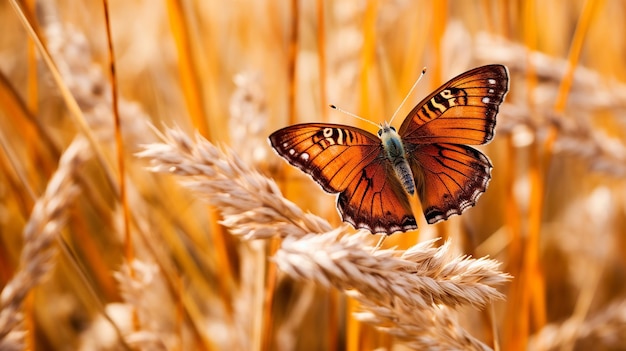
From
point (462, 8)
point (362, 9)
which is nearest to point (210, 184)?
point (362, 9)

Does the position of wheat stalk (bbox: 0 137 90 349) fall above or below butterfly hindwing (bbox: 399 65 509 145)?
below

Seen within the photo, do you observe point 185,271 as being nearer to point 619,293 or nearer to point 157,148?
point 157,148

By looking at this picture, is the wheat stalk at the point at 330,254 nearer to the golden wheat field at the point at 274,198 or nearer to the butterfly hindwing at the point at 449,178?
the golden wheat field at the point at 274,198

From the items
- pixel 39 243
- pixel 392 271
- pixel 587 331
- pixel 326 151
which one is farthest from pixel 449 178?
pixel 39 243

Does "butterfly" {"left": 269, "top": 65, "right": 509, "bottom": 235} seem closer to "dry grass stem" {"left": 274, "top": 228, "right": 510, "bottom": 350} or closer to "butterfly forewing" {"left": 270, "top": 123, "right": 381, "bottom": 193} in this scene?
"butterfly forewing" {"left": 270, "top": 123, "right": 381, "bottom": 193}

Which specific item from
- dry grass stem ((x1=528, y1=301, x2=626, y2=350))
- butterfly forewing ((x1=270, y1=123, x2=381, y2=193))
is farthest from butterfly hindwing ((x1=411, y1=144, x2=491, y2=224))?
dry grass stem ((x1=528, y1=301, x2=626, y2=350))

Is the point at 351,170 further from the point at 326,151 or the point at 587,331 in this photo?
the point at 587,331

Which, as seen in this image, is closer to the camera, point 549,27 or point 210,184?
point 210,184

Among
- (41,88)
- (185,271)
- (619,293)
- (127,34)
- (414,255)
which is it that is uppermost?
(127,34)
